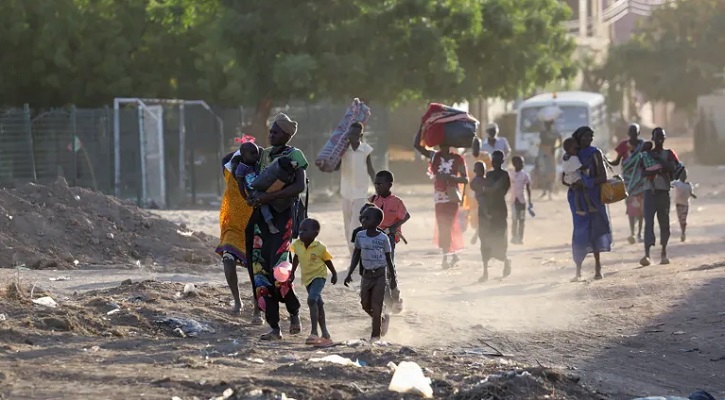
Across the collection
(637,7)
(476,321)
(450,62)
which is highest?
(637,7)

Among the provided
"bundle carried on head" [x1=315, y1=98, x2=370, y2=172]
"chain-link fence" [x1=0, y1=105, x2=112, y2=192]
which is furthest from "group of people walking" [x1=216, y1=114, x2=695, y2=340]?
"chain-link fence" [x1=0, y1=105, x2=112, y2=192]

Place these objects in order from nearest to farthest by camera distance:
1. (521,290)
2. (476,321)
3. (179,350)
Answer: (179,350)
(476,321)
(521,290)

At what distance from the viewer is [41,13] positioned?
3234cm

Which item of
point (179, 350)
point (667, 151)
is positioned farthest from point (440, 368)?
point (667, 151)

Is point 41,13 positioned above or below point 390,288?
above

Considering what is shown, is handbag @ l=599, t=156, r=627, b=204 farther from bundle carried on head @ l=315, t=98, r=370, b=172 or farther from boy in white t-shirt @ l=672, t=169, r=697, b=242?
boy in white t-shirt @ l=672, t=169, r=697, b=242

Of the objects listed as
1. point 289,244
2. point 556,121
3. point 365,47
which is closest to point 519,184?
point 289,244

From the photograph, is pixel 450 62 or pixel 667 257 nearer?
pixel 667 257

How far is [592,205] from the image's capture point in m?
14.4

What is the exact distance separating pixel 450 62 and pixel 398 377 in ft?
74.8

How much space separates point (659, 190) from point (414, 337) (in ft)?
19.0

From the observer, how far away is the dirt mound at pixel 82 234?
15601 millimetres

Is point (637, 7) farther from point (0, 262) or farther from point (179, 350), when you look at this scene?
point (179, 350)

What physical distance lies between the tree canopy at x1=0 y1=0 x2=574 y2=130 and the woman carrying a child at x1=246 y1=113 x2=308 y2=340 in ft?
57.8
